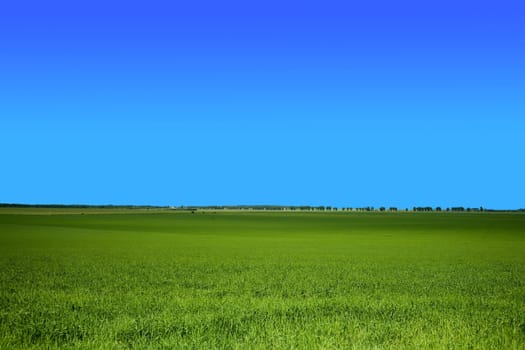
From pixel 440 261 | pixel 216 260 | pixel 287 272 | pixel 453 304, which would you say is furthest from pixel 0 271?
pixel 440 261

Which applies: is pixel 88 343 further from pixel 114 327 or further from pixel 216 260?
pixel 216 260

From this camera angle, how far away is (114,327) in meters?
11.7

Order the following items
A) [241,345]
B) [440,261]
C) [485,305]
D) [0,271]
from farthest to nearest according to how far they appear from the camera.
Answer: [440,261]
[0,271]
[485,305]
[241,345]

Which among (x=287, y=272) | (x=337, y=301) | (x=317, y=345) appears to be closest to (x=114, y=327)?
(x=317, y=345)

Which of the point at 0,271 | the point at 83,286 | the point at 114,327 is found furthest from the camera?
the point at 0,271

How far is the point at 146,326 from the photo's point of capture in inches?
469

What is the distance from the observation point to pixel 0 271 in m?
23.0

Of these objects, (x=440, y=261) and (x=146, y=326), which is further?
(x=440, y=261)

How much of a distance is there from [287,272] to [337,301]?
7846mm

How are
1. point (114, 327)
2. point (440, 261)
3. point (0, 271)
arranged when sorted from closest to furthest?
point (114, 327), point (0, 271), point (440, 261)

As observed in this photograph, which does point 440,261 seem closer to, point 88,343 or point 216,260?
point 216,260

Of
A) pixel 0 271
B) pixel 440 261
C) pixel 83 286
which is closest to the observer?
pixel 83 286

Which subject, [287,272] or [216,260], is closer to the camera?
[287,272]

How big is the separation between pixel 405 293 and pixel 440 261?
1304 centimetres
